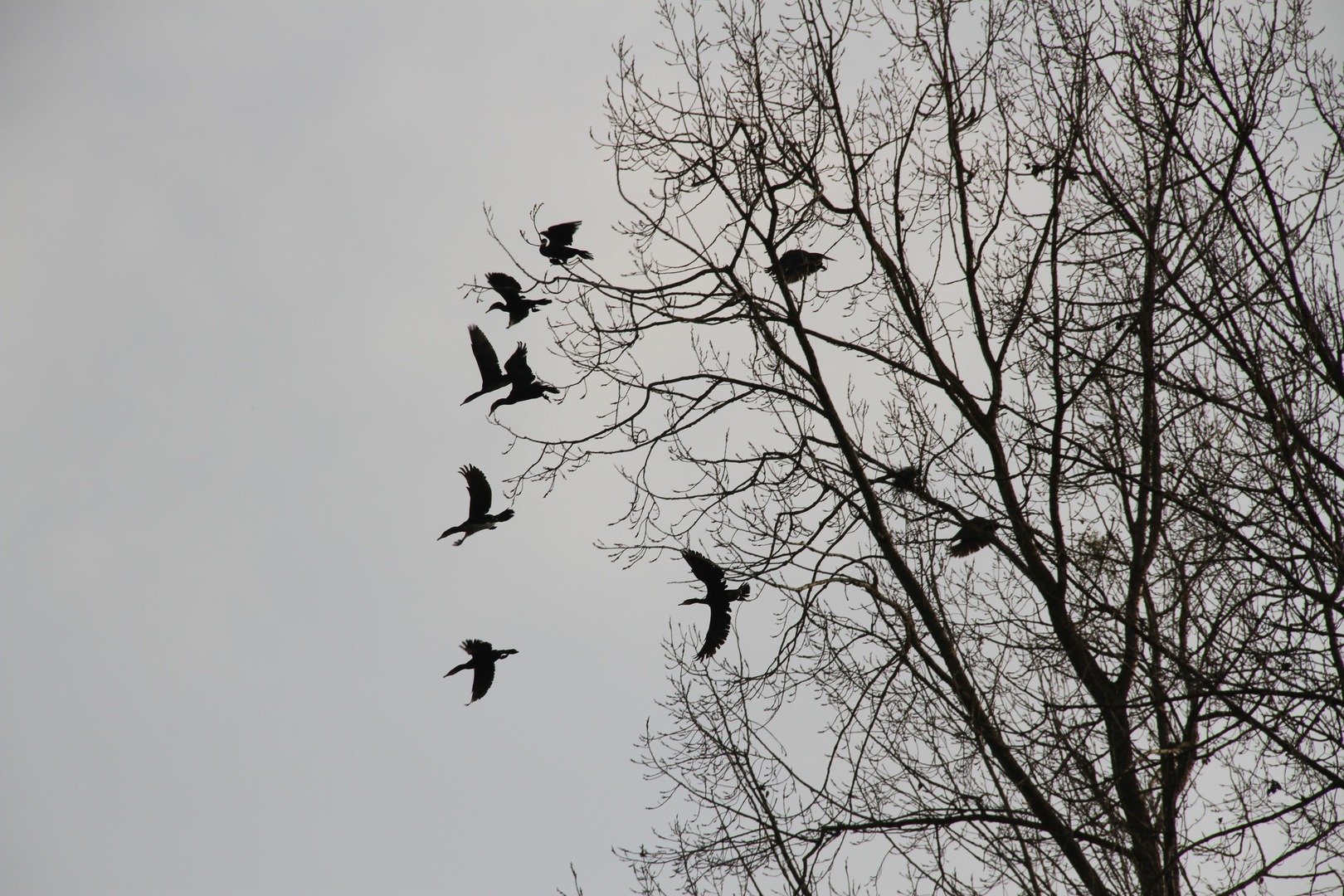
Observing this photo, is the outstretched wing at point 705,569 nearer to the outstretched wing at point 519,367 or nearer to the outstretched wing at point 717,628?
the outstretched wing at point 717,628

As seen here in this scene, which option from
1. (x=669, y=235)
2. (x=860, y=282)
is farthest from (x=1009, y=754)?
(x=669, y=235)

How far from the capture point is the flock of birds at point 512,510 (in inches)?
229

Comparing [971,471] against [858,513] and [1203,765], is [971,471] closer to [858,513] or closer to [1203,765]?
[858,513]

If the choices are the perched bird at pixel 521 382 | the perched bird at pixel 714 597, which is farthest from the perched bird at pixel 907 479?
the perched bird at pixel 521 382

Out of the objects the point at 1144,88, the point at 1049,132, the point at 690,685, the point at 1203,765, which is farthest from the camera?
the point at 690,685

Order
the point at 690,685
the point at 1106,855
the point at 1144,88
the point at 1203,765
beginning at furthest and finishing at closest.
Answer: the point at 690,685, the point at 1144,88, the point at 1203,765, the point at 1106,855

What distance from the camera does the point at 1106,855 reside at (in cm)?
521

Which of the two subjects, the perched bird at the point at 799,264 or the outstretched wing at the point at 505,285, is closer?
the outstretched wing at the point at 505,285

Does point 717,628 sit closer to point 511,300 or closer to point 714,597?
point 714,597

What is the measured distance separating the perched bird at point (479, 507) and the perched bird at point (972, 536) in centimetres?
265

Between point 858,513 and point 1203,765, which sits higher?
point 858,513

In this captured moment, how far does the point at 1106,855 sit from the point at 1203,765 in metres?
0.84

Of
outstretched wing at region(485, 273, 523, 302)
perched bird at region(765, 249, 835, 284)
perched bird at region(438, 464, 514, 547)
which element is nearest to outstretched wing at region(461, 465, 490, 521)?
perched bird at region(438, 464, 514, 547)

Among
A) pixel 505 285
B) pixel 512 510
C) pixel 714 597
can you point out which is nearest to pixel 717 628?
pixel 714 597
